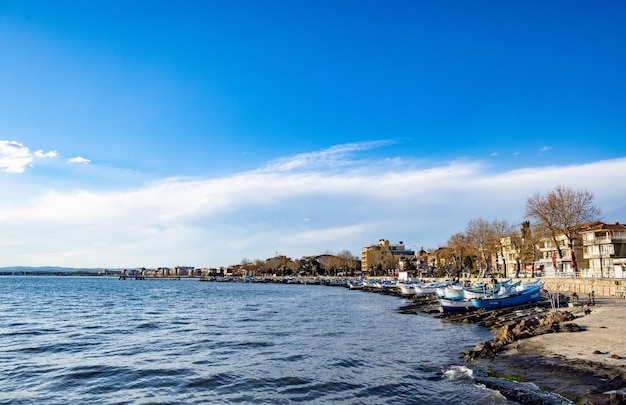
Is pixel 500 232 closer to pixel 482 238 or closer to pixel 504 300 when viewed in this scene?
pixel 482 238

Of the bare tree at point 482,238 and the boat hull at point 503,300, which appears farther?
the bare tree at point 482,238

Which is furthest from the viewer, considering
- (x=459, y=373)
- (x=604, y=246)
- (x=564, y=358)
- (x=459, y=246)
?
(x=459, y=246)

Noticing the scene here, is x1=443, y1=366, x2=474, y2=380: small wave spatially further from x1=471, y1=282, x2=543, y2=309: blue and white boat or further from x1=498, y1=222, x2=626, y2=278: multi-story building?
x1=498, y1=222, x2=626, y2=278: multi-story building

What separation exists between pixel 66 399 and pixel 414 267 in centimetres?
15727

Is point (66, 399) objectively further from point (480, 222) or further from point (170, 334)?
point (480, 222)

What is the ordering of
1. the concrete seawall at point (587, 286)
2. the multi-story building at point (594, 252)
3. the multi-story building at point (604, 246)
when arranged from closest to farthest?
1. the concrete seawall at point (587, 286)
2. the multi-story building at point (594, 252)
3. the multi-story building at point (604, 246)

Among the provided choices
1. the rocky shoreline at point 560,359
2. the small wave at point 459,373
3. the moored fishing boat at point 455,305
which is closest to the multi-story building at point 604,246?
the moored fishing boat at point 455,305

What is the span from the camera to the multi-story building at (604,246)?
7112 cm

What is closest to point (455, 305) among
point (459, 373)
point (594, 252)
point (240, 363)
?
point (459, 373)

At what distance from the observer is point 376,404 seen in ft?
53.0

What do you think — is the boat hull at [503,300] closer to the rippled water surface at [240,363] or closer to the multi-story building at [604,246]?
the rippled water surface at [240,363]

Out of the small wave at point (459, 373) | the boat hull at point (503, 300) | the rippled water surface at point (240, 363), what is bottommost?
the rippled water surface at point (240, 363)

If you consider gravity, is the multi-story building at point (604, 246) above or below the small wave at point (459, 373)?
above

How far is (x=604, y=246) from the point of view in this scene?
7319 cm
